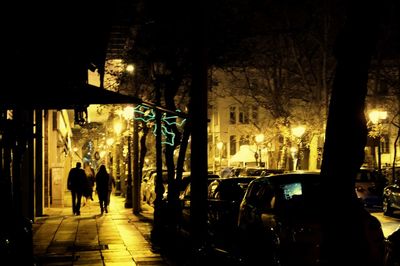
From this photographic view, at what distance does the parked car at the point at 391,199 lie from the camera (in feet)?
77.3

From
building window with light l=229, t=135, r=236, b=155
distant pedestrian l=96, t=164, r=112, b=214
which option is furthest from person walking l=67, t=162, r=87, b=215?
building window with light l=229, t=135, r=236, b=155

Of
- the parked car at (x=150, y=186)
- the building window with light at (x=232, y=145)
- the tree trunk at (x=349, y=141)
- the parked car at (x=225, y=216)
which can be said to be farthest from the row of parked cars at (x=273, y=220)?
the building window with light at (x=232, y=145)

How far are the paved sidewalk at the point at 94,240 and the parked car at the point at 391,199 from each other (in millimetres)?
8071

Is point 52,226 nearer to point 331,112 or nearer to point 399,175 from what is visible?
point 331,112

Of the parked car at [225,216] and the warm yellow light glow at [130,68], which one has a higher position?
the warm yellow light glow at [130,68]

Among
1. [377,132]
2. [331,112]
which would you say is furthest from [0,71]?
[377,132]

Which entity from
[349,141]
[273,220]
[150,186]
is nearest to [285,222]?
[273,220]

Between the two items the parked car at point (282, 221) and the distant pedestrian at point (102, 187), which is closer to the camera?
the parked car at point (282, 221)

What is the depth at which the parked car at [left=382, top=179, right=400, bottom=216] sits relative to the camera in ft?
77.3

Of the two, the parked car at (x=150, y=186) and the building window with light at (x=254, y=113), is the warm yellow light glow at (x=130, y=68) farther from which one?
the building window with light at (x=254, y=113)

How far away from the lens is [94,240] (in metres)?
16.9

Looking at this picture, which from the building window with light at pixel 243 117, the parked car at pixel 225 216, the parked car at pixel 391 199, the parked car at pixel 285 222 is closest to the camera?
the parked car at pixel 285 222

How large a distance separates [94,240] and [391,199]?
1138 centimetres

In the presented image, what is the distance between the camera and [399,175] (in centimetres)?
3938
